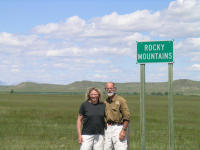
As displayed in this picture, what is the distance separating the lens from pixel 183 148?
49.5 feet

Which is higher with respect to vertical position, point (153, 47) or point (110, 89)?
point (153, 47)

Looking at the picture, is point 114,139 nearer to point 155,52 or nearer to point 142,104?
point 142,104

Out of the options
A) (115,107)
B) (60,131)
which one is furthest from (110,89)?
(60,131)

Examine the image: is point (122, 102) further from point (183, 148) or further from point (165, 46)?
point (183, 148)

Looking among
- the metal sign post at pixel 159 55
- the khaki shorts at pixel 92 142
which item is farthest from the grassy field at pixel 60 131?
the metal sign post at pixel 159 55

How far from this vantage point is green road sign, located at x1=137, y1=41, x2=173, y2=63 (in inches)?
353

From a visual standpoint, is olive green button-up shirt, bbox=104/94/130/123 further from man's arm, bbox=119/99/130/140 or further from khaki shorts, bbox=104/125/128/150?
khaki shorts, bbox=104/125/128/150

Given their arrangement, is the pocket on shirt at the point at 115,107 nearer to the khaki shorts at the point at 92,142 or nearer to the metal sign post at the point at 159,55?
the khaki shorts at the point at 92,142

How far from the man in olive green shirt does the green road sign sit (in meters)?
1.04

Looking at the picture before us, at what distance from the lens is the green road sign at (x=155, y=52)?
29.4ft

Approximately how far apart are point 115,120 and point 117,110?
8.3 inches

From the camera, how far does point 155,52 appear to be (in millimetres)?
9023

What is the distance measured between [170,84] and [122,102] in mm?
1173

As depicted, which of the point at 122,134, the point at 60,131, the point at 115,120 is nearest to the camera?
the point at 122,134
